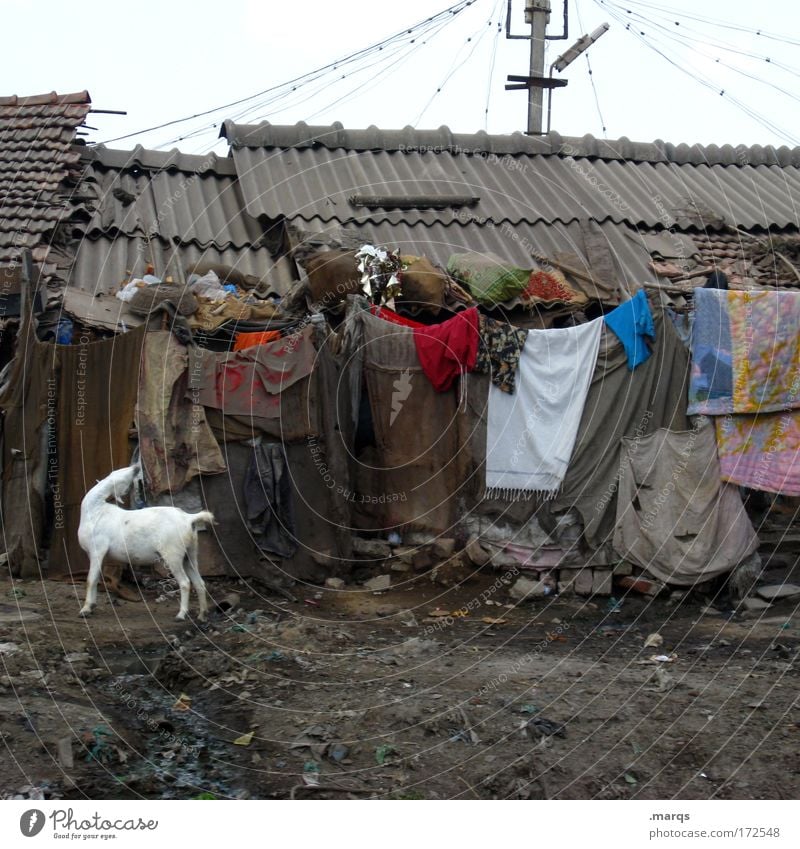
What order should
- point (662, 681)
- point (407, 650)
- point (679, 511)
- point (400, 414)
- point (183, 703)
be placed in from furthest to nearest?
point (400, 414) → point (679, 511) → point (407, 650) → point (662, 681) → point (183, 703)

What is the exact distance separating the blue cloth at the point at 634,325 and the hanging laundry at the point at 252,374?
8.93 feet

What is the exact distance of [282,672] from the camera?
7254mm

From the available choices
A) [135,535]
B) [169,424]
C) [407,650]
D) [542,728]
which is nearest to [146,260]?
[169,424]

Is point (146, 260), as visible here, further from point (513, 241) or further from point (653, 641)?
point (653, 641)

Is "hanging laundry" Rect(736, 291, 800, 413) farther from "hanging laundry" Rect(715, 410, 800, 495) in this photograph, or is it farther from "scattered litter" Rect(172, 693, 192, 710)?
"scattered litter" Rect(172, 693, 192, 710)

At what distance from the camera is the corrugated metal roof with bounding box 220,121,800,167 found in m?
13.3

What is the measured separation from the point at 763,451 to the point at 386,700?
463 centimetres

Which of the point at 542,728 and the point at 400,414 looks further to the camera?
the point at 400,414

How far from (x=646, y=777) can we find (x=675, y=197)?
29.8 ft

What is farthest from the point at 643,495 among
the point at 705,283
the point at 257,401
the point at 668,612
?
the point at 257,401

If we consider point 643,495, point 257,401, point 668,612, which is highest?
point 257,401

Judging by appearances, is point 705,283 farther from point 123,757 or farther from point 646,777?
point 123,757

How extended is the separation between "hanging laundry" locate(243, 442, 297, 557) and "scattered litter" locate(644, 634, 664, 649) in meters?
3.13

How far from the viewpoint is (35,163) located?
1198 centimetres
